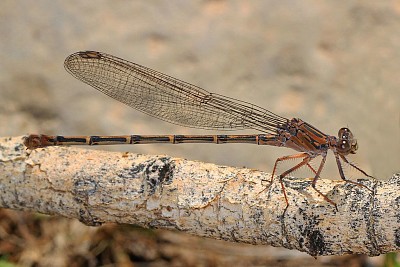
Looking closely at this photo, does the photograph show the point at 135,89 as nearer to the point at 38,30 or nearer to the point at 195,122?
the point at 195,122

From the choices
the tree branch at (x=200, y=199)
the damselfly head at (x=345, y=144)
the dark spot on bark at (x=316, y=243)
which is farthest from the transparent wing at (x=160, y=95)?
the dark spot on bark at (x=316, y=243)

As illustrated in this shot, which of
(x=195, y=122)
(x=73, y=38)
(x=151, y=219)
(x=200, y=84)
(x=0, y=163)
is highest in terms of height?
(x=73, y=38)

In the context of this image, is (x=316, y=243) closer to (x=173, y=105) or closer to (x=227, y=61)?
(x=173, y=105)

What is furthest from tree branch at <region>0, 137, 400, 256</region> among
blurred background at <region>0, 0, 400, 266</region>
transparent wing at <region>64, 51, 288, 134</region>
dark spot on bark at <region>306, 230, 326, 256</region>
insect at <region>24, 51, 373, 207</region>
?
blurred background at <region>0, 0, 400, 266</region>

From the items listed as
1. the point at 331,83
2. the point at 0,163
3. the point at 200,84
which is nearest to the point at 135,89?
the point at 200,84

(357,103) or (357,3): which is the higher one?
(357,3)
